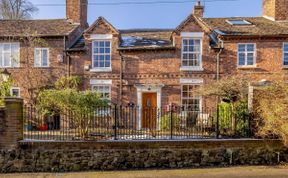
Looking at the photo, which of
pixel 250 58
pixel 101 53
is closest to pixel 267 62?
pixel 250 58

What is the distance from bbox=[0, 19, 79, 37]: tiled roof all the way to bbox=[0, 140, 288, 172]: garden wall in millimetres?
9924

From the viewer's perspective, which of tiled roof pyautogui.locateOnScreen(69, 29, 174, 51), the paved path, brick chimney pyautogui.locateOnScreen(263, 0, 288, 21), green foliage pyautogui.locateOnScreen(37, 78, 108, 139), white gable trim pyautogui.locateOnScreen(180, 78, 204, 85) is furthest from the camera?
brick chimney pyautogui.locateOnScreen(263, 0, 288, 21)

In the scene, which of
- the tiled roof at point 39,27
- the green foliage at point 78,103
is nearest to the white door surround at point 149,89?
the green foliage at point 78,103

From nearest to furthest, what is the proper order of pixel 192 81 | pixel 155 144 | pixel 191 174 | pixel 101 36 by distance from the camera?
pixel 191 174 < pixel 155 144 < pixel 192 81 < pixel 101 36

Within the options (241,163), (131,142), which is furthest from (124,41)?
(241,163)

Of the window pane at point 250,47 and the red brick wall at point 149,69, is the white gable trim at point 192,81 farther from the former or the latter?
the window pane at point 250,47

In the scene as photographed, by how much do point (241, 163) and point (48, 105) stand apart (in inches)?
299

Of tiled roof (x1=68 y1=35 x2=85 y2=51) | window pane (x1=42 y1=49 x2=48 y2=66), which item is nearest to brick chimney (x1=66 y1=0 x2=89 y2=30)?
tiled roof (x1=68 y1=35 x2=85 y2=51)

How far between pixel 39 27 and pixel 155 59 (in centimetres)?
864

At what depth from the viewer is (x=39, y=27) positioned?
1717 centimetres

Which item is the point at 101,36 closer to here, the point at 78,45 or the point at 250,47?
the point at 78,45

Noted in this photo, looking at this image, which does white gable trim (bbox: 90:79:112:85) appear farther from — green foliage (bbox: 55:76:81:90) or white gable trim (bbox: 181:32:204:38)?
white gable trim (bbox: 181:32:204:38)

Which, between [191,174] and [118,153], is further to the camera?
[118,153]

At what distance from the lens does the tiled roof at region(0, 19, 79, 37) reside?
1620 cm
